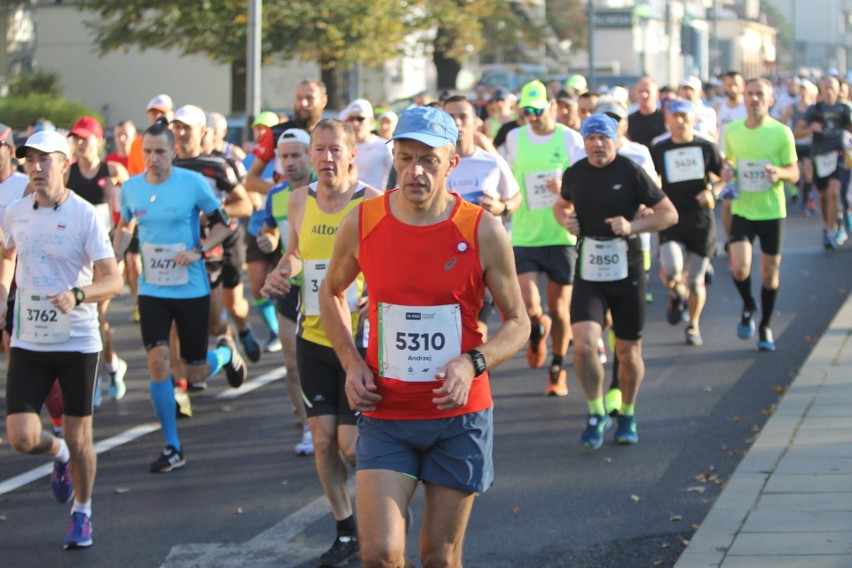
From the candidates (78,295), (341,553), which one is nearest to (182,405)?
(78,295)

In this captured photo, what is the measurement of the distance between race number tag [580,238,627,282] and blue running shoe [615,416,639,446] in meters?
0.82

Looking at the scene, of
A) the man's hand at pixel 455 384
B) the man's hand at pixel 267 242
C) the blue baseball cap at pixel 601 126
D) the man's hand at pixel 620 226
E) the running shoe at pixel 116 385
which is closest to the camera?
the man's hand at pixel 455 384

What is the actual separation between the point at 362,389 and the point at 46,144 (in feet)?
8.79

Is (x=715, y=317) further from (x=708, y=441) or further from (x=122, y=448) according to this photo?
(x=122, y=448)

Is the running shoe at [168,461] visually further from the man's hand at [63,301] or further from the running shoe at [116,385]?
the running shoe at [116,385]

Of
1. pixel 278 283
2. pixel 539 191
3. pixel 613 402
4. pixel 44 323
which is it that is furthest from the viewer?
pixel 539 191

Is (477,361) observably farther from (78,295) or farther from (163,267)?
(163,267)

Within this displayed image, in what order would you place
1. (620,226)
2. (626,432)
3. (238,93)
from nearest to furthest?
(620,226), (626,432), (238,93)

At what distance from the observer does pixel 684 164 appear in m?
12.4

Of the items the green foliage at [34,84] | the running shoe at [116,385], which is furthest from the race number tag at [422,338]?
the green foliage at [34,84]

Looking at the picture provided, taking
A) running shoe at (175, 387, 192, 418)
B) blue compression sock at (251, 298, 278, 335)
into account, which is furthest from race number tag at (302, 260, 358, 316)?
blue compression sock at (251, 298, 278, 335)

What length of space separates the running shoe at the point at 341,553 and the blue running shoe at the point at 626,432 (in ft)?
8.62

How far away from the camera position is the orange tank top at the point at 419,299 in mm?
5023

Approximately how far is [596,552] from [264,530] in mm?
1595
